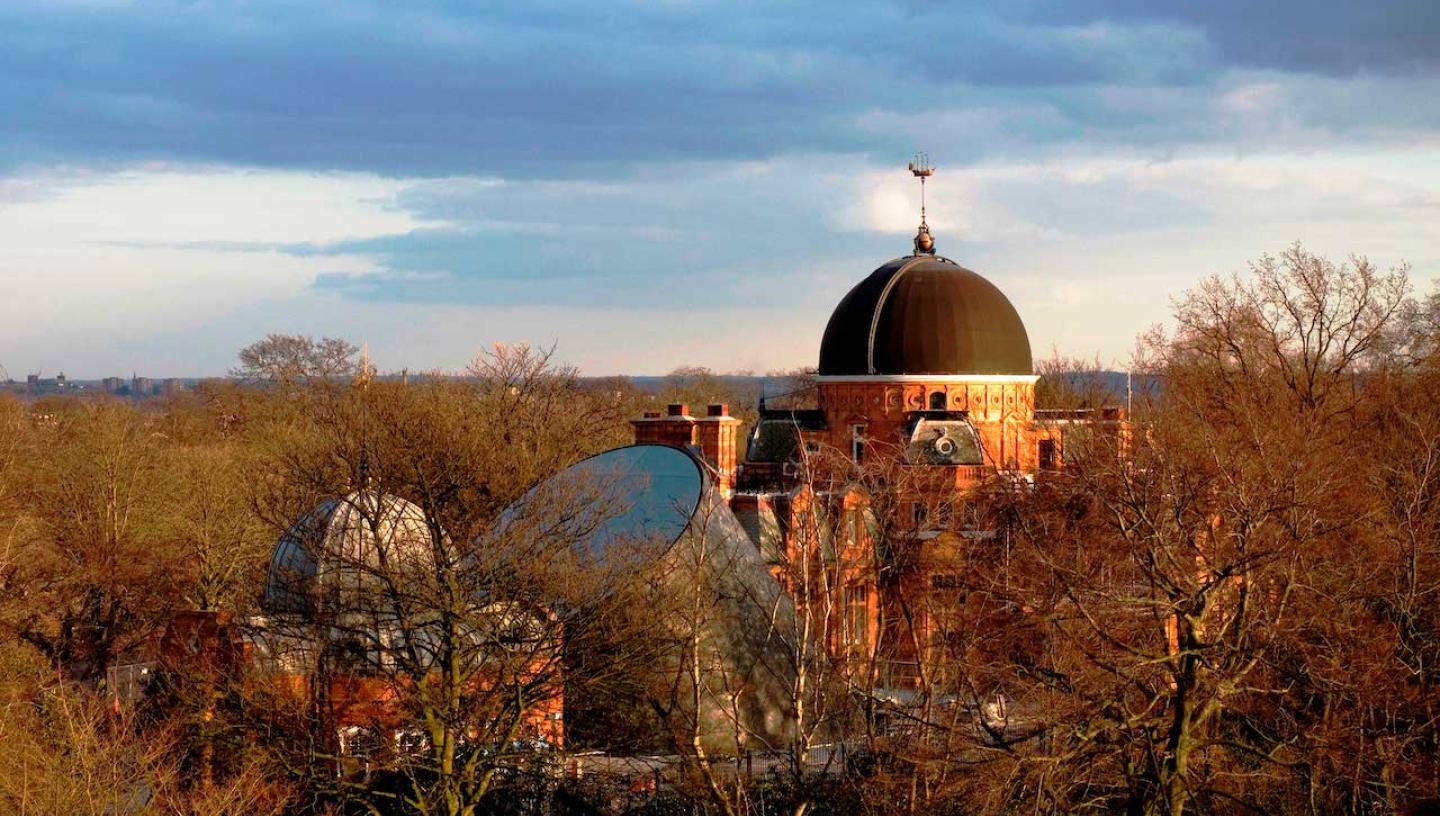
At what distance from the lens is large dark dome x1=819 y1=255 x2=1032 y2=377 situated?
37.8 meters

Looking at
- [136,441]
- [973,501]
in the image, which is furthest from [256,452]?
[973,501]

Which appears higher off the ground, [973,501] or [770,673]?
[973,501]

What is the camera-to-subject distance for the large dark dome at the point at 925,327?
3781cm

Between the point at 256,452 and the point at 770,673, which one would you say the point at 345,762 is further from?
the point at 256,452

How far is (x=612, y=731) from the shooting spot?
21.1 metres

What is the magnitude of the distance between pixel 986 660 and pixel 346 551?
31.3 feet

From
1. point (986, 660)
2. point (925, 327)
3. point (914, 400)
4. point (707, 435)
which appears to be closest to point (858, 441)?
point (914, 400)

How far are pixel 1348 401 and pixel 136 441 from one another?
3291cm

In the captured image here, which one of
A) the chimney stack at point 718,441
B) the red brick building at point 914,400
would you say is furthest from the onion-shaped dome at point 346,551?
the chimney stack at point 718,441

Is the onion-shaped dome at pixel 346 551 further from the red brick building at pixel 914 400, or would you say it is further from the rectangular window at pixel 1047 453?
the rectangular window at pixel 1047 453

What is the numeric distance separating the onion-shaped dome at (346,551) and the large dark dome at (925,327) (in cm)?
1830

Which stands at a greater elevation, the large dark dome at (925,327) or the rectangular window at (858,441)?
the large dark dome at (925,327)

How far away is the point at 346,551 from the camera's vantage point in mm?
20406

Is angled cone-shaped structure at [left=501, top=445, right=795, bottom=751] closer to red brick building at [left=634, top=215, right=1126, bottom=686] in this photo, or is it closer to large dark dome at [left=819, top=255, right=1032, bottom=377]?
red brick building at [left=634, top=215, right=1126, bottom=686]
